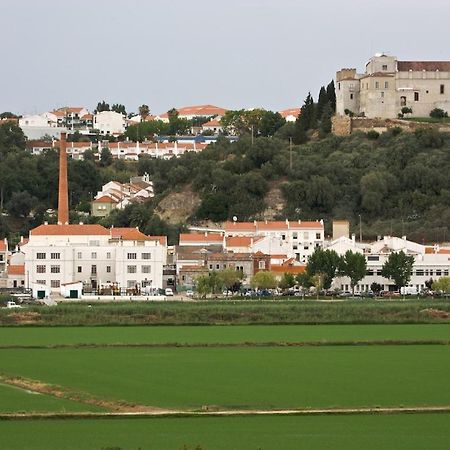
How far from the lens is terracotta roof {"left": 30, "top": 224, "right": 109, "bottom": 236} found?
287ft

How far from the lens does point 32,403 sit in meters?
37.5

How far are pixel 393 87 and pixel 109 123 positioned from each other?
59.2 m

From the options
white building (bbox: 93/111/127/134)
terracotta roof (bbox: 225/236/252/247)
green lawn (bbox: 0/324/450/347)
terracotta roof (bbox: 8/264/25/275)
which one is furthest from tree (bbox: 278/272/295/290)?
white building (bbox: 93/111/127/134)

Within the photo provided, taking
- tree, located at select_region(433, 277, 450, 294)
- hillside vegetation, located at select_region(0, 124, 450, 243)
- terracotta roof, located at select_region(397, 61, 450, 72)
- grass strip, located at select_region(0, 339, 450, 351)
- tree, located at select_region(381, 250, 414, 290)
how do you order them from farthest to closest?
terracotta roof, located at select_region(397, 61, 450, 72), hillside vegetation, located at select_region(0, 124, 450, 243), tree, located at select_region(381, 250, 414, 290), tree, located at select_region(433, 277, 450, 294), grass strip, located at select_region(0, 339, 450, 351)

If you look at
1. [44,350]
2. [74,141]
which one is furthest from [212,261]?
[74,141]

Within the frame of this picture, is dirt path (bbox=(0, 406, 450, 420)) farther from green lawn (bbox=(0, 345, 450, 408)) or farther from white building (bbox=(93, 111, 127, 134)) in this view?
white building (bbox=(93, 111, 127, 134))

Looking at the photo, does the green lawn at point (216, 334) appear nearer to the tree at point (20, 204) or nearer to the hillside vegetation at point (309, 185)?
the hillside vegetation at point (309, 185)

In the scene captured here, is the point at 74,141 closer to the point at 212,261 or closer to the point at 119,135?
the point at 119,135

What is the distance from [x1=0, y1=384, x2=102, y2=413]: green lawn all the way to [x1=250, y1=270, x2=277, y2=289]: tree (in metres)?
46.0

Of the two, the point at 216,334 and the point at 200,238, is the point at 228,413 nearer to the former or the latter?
the point at 216,334

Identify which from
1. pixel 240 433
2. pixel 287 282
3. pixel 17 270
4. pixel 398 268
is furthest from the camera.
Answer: pixel 17 270

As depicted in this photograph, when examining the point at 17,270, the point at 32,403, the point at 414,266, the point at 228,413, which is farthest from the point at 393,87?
the point at 228,413

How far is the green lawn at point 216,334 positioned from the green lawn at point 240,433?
744 inches

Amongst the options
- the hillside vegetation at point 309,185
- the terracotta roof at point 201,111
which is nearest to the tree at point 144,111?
the terracotta roof at point 201,111
